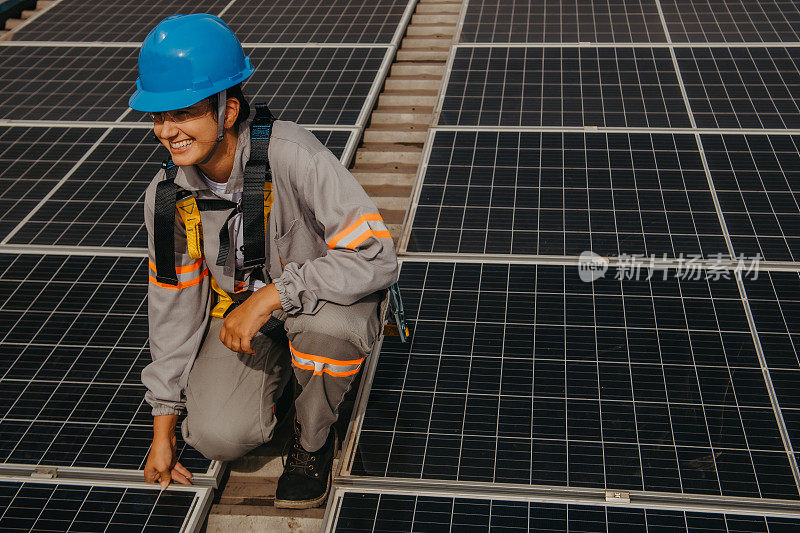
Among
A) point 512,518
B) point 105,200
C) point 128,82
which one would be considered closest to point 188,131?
point 512,518

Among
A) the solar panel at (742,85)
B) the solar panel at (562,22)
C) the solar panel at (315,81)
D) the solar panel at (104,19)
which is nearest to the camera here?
the solar panel at (742,85)

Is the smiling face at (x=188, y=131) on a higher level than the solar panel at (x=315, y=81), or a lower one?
higher

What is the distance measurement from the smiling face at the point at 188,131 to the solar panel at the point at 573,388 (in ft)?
5.07

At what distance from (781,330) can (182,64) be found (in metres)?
3.39

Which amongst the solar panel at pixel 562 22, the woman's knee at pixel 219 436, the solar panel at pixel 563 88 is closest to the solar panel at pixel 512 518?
the woman's knee at pixel 219 436

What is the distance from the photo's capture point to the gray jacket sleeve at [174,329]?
3494mm

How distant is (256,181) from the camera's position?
317 cm

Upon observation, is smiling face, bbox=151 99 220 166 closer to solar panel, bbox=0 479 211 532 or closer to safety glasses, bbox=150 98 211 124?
safety glasses, bbox=150 98 211 124

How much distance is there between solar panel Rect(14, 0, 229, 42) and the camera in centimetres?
803

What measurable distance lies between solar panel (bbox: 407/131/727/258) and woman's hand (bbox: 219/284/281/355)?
167 cm

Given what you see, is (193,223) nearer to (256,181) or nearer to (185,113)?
(256,181)

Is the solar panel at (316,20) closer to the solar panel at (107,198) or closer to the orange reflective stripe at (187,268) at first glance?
the solar panel at (107,198)

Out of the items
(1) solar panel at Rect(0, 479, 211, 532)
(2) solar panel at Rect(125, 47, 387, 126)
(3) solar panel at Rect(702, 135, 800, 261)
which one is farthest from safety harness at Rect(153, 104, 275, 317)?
(3) solar panel at Rect(702, 135, 800, 261)

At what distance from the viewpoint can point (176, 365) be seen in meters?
3.58
